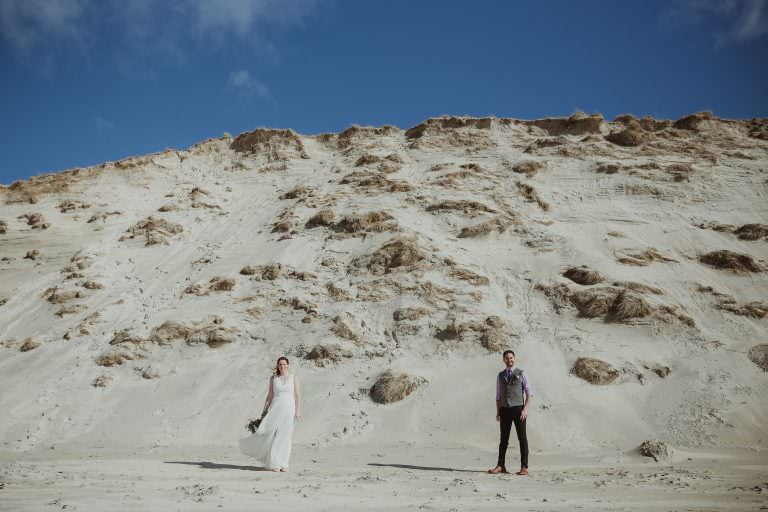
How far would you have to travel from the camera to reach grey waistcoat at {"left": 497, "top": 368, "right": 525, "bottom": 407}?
21.1ft

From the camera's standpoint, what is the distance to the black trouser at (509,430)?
6.25 meters

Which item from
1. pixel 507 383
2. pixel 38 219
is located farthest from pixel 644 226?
pixel 38 219

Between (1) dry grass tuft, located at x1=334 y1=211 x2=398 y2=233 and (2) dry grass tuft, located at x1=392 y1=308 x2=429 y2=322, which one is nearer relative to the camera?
(2) dry grass tuft, located at x1=392 y1=308 x2=429 y2=322

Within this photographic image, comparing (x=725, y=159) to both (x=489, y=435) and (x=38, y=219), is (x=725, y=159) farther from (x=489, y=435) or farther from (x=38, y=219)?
(x=38, y=219)

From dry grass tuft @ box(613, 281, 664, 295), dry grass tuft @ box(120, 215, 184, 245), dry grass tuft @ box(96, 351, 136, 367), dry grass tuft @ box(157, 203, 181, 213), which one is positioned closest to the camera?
dry grass tuft @ box(96, 351, 136, 367)

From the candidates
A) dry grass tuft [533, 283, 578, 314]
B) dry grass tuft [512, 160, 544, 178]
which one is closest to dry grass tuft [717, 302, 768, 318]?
dry grass tuft [533, 283, 578, 314]

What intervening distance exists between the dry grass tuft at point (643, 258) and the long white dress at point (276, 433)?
1162 centimetres

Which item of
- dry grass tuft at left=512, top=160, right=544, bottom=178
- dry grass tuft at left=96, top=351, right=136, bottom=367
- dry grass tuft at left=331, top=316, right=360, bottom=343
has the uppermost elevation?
dry grass tuft at left=512, top=160, right=544, bottom=178

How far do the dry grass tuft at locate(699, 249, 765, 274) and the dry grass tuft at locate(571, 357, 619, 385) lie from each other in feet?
21.4

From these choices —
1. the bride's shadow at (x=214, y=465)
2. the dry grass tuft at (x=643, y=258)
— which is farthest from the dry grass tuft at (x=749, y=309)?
the bride's shadow at (x=214, y=465)

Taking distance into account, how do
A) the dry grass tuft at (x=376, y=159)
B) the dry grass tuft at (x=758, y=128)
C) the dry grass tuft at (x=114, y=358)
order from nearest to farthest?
the dry grass tuft at (x=114, y=358), the dry grass tuft at (x=376, y=159), the dry grass tuft at (x=758, y=128)

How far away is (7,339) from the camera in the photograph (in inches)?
538

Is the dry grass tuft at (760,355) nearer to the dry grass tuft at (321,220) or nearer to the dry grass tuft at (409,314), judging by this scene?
the dry grass tuft at (409,314)

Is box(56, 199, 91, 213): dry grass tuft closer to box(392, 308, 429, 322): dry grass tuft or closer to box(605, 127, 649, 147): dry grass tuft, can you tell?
box(392, 308, 429, 322): dry grass tuft
